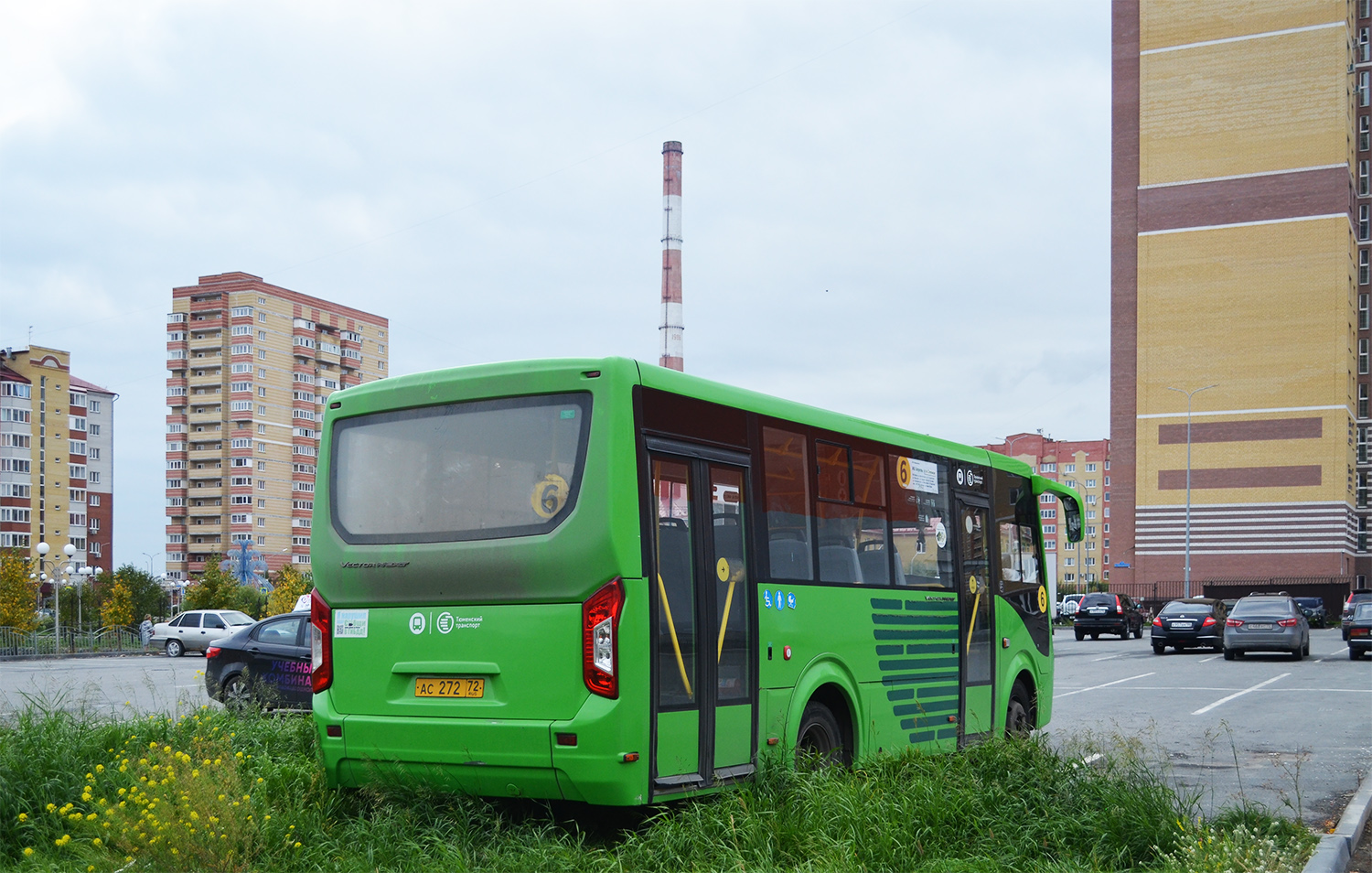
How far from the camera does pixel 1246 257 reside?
76062mm

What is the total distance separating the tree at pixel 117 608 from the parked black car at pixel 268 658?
131 feet

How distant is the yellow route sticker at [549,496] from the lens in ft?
23.4

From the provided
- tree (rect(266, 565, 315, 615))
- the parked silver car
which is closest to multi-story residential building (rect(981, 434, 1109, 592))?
tree (rect(266, 565, 315, 615))

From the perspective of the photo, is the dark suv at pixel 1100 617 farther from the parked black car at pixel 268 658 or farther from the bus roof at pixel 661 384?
the bus roof at pixel 661 384

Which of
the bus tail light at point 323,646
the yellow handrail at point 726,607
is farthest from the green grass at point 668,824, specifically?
the yellow handrail at point 726,607

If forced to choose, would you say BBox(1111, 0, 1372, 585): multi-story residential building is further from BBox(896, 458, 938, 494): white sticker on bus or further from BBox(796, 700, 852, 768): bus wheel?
BBox(796, 700, 852, 768): bus wheel

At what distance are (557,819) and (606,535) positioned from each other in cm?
179

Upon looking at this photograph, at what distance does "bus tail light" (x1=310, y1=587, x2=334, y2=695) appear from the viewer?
312 inches

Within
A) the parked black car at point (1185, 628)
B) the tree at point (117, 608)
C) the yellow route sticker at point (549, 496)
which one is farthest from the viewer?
the tree at point (117, 608)

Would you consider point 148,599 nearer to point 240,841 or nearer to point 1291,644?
point 1291,644

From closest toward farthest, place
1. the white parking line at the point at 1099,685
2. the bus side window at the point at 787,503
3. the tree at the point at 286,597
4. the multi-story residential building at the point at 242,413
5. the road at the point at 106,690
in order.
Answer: the bus side window at the point at 787,503, the road at the point at 106,690, the white parking line at the point at 1099,685, the tree at the point at 286,597, the multi-story residential building at the point at 242,413

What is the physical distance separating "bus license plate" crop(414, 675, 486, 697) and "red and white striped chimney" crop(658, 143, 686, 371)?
52838 mm

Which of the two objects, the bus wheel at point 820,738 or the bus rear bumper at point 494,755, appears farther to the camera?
the bus wheel at point 820,738

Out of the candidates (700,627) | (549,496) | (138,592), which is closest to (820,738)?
(700,627)
